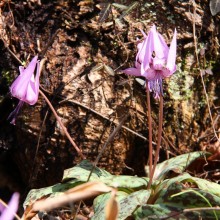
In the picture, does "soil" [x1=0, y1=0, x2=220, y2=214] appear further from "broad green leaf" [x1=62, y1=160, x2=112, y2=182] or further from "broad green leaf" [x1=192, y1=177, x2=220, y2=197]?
"broad green leaf" [x1=192, y1=177, x2=220, y2=197]

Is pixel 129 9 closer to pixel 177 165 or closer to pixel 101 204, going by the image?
pixel 177 165

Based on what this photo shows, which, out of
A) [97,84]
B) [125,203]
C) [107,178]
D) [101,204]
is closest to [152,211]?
[125,203]

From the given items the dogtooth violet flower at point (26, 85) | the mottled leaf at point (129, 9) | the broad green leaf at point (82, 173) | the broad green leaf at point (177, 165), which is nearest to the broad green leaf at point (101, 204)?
the broad green leaf at point (82, 173)

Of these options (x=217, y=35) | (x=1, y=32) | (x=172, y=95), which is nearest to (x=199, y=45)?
(x=217, y=35)

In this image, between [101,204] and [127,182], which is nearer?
[101,204]

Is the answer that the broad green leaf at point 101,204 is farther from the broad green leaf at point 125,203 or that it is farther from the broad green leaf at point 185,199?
the broad green leaf at point 185,199

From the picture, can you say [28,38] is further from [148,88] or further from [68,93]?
[148,88]
